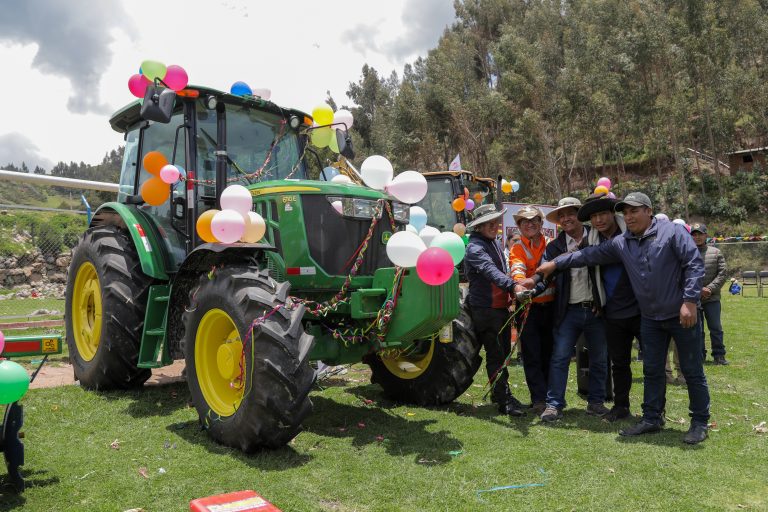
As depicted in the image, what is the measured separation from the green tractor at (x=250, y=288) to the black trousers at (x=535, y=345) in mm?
559

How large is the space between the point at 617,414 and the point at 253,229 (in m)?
3.30

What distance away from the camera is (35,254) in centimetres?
2175

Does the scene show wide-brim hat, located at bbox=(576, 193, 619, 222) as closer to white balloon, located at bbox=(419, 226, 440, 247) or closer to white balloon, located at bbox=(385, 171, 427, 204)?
white balloon, located at bbox=(419, 226, 440, 247)

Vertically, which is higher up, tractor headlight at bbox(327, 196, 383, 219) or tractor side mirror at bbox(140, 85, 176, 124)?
tractor side mirror at bbox(140, 85, 176, 124)

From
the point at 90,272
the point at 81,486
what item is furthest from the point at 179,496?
the point at 90,272

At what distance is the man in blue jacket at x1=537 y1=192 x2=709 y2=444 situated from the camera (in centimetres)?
426

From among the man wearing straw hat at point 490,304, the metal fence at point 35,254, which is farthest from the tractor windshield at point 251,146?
the metal fence at point 35,254

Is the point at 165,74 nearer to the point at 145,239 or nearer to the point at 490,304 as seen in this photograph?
the point at 145,239

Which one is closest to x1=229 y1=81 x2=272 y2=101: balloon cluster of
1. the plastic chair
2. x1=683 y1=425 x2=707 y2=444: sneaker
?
x1=683 y1=425 x2=707 y2=444: sneaker

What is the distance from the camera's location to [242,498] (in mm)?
2707

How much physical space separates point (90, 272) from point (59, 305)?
1266 centimetres

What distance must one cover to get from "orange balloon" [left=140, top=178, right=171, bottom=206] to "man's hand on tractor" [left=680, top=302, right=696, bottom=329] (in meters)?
4.28

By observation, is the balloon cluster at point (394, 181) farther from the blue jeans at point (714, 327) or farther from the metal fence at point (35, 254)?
the metal fence at point (35, 254)

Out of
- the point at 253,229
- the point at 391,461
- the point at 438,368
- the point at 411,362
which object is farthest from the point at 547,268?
the point at 253,229
